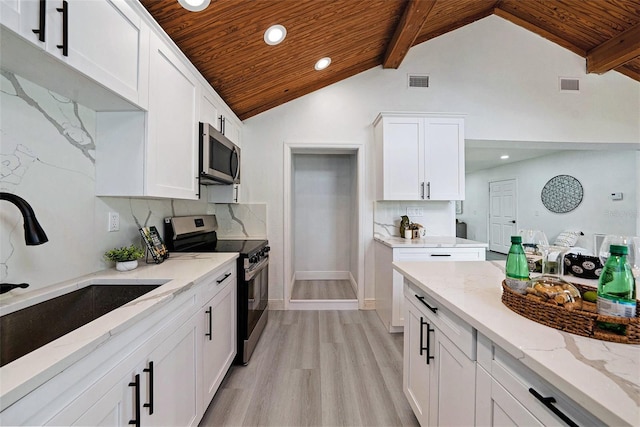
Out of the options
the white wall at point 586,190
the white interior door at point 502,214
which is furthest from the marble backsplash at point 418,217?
the white interior door at point 502,214

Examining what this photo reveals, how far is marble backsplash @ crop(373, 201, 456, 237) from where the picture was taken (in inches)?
136

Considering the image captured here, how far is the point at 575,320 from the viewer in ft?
2.51

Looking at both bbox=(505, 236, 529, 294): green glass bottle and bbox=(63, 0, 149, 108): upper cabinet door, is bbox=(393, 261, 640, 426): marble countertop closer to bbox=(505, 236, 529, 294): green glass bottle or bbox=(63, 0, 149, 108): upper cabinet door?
bbox=(505, 236, 529, 294): green glass bottle

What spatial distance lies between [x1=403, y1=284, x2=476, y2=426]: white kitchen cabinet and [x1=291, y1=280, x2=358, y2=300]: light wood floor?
84.7 inches

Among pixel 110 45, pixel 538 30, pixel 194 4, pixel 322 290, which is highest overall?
pixel 538 30

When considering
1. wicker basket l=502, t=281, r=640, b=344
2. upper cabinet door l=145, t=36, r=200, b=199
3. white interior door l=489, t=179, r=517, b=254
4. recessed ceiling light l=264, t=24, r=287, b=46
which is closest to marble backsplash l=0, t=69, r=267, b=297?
upper cabinet door l=145, t=36, r=200, b=199

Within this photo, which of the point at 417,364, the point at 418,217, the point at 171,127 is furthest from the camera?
the point at 418,217

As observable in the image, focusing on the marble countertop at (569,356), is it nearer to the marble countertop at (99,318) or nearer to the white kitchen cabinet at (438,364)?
the white kitchen cabinet at (438,364)

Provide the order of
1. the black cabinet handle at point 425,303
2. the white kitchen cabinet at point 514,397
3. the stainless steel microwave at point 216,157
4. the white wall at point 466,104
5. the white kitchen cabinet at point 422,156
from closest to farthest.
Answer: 1. the white kitchen cabinet at point 514,397
2. the black cabinet handle at point 425,303
3. the stainless steel microwave at point 216,157
4. the white kitchen cabinet at point 422,156
5. the white wall at point 466,104

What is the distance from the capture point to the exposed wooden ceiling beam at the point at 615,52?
2922 millimetres

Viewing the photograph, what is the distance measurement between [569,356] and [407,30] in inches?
114

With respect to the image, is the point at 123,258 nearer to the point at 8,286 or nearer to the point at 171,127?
the point at 8,286

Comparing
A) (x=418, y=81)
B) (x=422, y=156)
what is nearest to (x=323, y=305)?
(x=422, y=156)

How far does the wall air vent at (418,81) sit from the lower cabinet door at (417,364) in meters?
2.92
